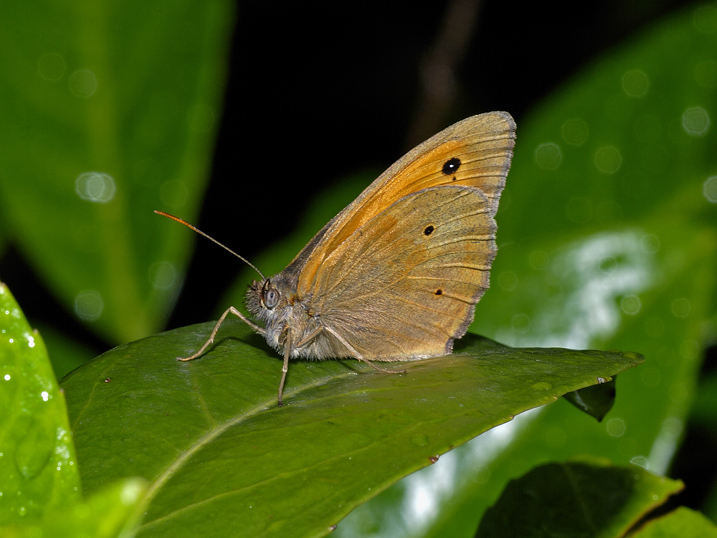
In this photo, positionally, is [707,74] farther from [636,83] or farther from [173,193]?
[173,193]

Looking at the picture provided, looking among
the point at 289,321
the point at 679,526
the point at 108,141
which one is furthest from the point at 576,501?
the point at 108,141

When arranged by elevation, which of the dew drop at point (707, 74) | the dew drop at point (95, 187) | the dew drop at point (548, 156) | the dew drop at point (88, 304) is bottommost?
the dew drop at point (88, 304)

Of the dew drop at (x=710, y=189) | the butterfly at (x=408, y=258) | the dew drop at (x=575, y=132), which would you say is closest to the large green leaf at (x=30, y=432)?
the butterfly at (x=408, y=258)

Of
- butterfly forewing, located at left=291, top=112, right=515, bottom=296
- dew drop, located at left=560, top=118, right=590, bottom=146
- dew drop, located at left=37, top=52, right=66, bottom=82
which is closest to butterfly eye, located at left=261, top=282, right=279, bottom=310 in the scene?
butterfly forewing, located at left=291, top=112, right=515, bottom=296

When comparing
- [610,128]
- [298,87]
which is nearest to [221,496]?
[610,128]

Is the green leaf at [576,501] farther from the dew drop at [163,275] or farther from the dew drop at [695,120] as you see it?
the dew drop at [695,120]

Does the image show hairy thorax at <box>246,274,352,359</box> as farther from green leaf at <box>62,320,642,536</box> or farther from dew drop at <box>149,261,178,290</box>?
dew drop at <box>149,261,178,290</box>

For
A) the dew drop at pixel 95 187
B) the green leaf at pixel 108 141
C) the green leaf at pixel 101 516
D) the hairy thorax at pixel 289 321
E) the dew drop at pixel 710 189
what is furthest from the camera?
the dew drop at pixel 710 189
